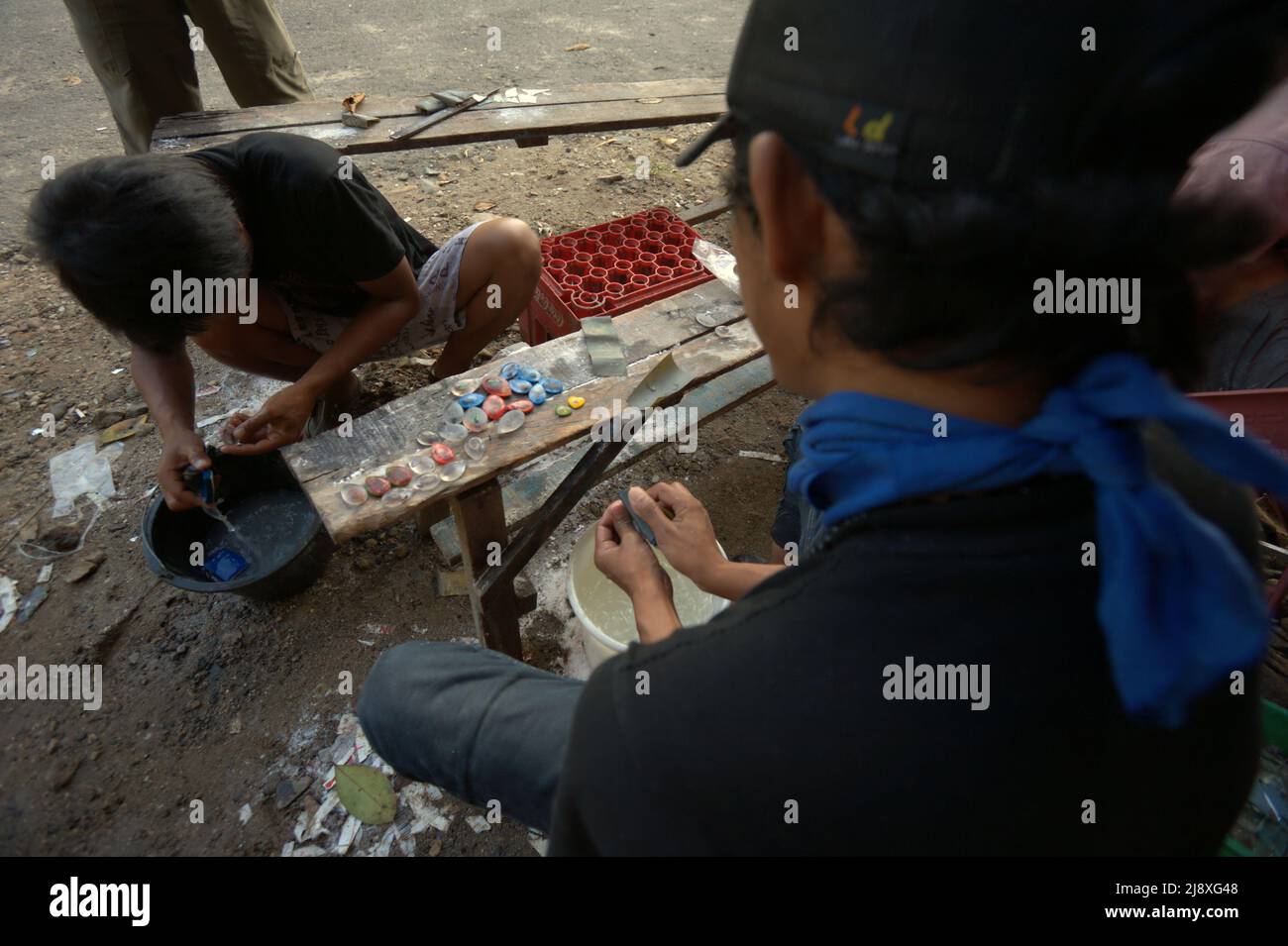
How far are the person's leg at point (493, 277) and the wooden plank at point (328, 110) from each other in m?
1.03

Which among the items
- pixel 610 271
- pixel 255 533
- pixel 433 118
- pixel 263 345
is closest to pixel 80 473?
pixel 255 533

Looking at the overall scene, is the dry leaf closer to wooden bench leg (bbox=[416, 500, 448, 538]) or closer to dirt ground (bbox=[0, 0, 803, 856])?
dirt ground (bbox=[0, 0, 803, 856])

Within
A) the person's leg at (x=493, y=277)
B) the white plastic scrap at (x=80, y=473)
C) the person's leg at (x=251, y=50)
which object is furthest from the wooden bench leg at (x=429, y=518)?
the person's leg at (x=251, y=50)

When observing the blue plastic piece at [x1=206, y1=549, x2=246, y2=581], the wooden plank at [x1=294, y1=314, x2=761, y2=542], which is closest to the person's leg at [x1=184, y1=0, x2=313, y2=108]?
the blue plastic piece at [x1=206, y1=549, x2=246, y2=581]

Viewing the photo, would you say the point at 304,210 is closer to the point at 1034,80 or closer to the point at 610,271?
the point at 610,271

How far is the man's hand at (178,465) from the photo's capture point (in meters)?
2.35

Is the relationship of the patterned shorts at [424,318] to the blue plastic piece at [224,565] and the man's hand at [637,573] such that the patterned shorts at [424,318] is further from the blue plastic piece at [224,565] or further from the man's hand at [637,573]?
the man's hand at [637,573]

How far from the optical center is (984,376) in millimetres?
804

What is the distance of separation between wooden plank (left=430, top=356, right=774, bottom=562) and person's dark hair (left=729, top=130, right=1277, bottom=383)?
1.50m

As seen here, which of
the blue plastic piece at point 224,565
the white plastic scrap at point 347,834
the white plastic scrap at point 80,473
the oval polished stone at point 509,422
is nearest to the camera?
the oval polished stone at point 509,422

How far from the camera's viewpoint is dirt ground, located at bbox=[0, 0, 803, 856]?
2.25 meters

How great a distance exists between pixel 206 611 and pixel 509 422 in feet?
5.06
